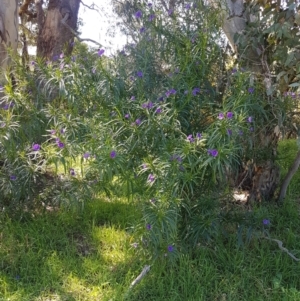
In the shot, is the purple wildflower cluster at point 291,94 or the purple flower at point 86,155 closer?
the purple flower at point 86,155

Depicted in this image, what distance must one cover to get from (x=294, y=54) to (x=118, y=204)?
2.06 m

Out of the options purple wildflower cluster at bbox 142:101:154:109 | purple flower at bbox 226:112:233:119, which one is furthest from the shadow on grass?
purple flower at bbox 226:112:233:119

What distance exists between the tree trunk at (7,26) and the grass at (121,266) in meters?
1.62

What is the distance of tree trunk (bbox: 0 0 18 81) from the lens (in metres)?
4.06

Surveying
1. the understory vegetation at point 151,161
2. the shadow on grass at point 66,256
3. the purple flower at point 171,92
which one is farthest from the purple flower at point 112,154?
the shadow on grass at point 66,256

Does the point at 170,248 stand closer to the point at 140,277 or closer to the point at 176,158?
the point at 140,277

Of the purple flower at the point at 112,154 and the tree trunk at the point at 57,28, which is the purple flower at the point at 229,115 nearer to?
the purple flower at the point at 112,154

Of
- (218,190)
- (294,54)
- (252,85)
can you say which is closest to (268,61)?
(294,54)

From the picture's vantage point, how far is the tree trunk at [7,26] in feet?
13.3

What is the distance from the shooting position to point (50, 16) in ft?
16.6

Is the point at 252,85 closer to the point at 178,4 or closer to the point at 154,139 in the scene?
the point at 154,139

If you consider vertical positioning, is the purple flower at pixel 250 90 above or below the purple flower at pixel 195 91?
above

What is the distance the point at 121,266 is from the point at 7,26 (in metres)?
2.58

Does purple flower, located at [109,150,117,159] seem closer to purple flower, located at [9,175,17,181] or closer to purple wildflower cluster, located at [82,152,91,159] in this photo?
purple wildflower cluster, located at [82,152,91,159]
